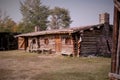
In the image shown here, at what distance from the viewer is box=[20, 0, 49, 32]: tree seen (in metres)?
58.7

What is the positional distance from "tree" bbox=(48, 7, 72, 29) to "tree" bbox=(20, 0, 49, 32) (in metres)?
7.20

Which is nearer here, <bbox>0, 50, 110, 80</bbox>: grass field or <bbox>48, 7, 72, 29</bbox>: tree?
<bbox>0, 50, 110, 80</bbox>: grass field

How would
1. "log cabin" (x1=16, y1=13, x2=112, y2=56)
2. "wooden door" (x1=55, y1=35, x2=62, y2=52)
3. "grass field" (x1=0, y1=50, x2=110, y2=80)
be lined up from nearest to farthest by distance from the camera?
1. "grass field" (x1=0, y1=50, x2=110, y2=80)
2. "log cabin" (x1=16, y1=13, x2=112, y2=56)
3. "wooden door" (x1=55, y1=35, x2=62, y2=52)

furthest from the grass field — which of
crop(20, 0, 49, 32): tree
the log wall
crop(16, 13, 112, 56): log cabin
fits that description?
crop(20, 0, 49, 32): tree

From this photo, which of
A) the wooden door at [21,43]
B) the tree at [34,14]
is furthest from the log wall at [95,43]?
the tree at [34,14]

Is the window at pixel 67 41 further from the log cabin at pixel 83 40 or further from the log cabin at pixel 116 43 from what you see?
the log cabin at pixel 116 43

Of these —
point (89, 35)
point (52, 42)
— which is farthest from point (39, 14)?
point (89, 35)

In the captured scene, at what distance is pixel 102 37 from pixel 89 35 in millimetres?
1911

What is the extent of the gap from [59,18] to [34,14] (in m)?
13.1

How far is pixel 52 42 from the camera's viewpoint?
25578mm

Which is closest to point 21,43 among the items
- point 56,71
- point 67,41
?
point 67,41

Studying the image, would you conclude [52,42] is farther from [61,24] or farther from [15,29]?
[61,24]

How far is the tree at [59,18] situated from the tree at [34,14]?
7.20 meters

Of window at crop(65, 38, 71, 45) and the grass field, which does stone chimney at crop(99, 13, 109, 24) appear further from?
the grass field
